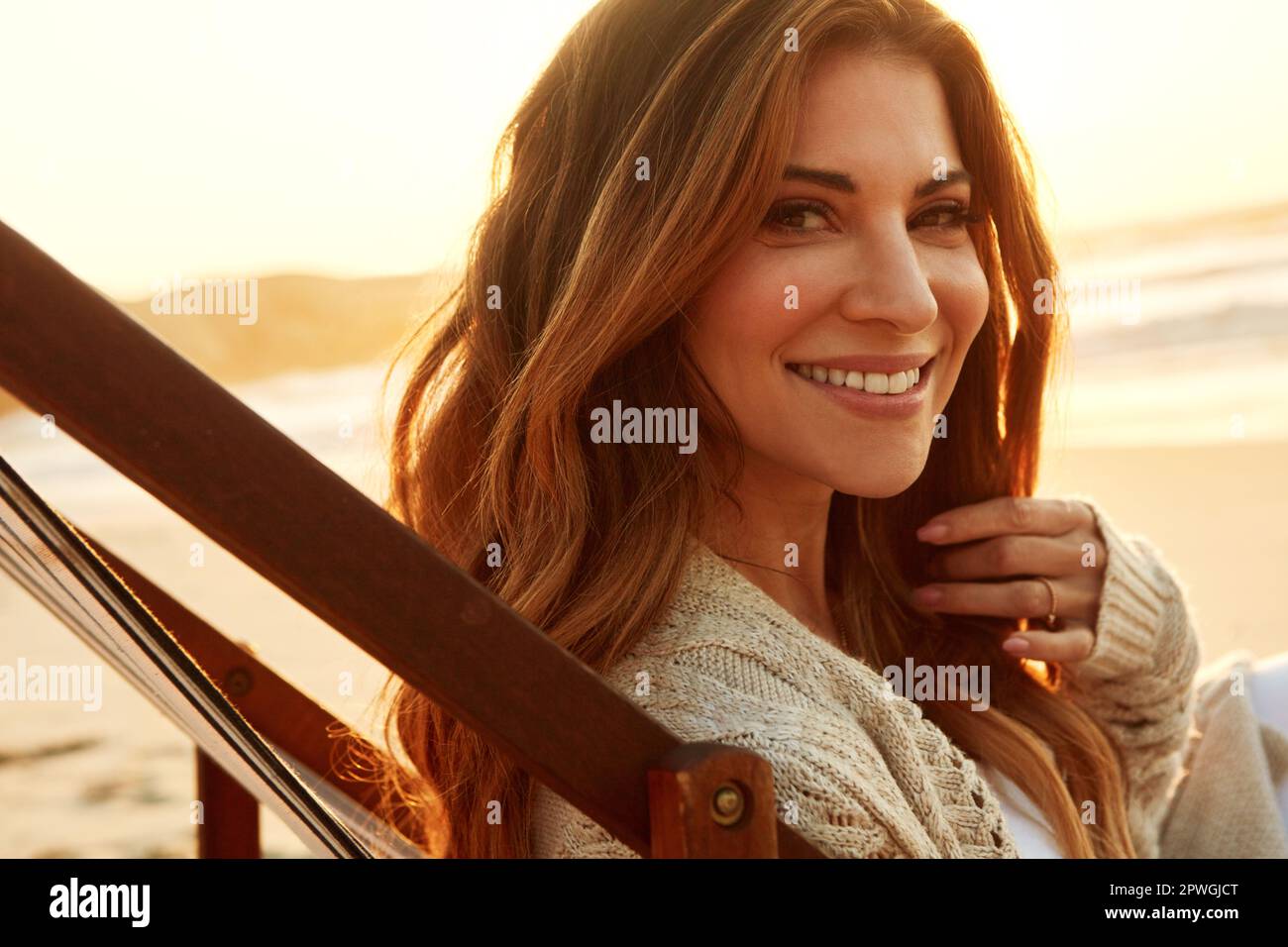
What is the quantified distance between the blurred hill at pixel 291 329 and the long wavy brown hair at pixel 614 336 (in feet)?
34.4

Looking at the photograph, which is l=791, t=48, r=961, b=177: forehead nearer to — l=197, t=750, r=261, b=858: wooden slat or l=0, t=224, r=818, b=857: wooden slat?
l=0, t=224, r=818, b=857: wooden slat

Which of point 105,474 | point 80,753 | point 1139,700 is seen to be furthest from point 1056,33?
point 1139,700

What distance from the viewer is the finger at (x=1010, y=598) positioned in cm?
226

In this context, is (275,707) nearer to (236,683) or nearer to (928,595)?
(236,683)

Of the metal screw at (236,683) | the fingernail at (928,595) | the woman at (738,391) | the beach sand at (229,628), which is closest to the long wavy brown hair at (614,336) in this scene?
the woman at (738,391)

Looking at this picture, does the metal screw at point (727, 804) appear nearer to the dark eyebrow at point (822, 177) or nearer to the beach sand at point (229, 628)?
the dark eyebrow at point (822, 177)

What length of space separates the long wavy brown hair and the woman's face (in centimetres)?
5

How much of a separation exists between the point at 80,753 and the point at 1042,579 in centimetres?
481

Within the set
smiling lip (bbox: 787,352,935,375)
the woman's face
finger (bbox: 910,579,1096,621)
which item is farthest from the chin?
finger (bbox: 910,579,1096,621)

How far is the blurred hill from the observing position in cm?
1273

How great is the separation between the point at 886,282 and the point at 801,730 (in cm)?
60

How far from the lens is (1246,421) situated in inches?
335

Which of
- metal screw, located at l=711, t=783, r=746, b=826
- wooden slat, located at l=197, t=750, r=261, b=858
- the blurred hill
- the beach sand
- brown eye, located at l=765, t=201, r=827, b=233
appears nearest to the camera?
metal screw, located at l=711, t=783, r=746, b=826
